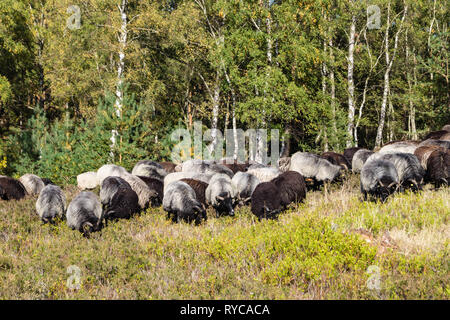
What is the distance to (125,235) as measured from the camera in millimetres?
8422

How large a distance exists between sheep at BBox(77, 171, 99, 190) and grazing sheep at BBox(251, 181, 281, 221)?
295 inches

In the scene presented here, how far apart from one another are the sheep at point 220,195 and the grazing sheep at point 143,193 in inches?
69.8

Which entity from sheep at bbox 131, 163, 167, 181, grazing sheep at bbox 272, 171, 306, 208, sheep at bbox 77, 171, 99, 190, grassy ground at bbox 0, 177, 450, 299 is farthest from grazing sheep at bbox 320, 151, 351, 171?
sheep at bbox 77, 171, 99, 190

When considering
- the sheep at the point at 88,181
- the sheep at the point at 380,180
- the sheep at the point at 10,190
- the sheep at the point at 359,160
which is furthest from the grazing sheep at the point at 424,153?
the sheep at the point at 10,190

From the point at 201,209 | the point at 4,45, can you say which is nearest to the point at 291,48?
the point at 201,209

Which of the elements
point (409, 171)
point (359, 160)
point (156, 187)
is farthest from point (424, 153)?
point (156, 187)

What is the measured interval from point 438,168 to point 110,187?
9.80 meters

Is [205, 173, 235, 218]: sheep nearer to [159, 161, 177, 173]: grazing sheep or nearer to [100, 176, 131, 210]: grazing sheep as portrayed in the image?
[100, 176, 131, 210]: grazing sheep

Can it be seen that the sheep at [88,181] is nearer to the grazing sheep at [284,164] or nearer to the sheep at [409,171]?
the grazing sheep at [284,164]

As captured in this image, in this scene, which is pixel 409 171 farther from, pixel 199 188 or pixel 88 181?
pixel 88 181

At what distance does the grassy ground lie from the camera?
5547mm

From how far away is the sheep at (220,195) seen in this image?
416 inches

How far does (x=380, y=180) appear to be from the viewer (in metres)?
9.81

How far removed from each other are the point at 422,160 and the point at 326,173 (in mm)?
3117
